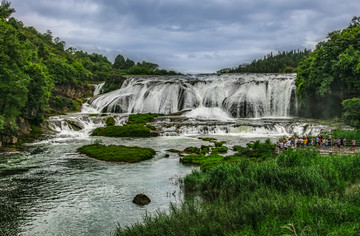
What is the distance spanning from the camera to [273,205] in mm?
8695

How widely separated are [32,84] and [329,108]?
134 ft

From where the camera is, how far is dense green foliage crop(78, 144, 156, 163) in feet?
73.1

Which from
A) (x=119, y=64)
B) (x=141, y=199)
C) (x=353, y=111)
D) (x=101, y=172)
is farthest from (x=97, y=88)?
(x=141, y=199)

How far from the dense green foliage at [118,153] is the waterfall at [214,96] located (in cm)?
2823

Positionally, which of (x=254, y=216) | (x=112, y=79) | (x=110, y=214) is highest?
(x=112, y=79)

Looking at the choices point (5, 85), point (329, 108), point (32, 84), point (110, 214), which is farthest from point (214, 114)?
point (110, 214)

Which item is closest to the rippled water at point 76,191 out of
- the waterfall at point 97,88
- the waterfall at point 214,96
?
the waterfall at point 214,96

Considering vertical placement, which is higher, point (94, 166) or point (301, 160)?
point (301, 160)

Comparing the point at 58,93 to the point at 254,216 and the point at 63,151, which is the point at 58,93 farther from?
the point at 254,216

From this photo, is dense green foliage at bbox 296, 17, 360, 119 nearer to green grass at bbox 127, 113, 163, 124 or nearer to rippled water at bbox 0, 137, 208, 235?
green grass at bbox 127, 113, 163, 124

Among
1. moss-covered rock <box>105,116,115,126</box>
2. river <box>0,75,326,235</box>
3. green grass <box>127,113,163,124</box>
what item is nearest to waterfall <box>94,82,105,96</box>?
river <box>0,75,326,235</box>

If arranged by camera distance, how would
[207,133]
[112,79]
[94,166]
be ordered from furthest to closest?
[112,79], [207,133], [94,166]

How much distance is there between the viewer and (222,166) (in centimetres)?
1460

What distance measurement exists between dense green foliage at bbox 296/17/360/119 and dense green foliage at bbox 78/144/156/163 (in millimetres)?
24220
